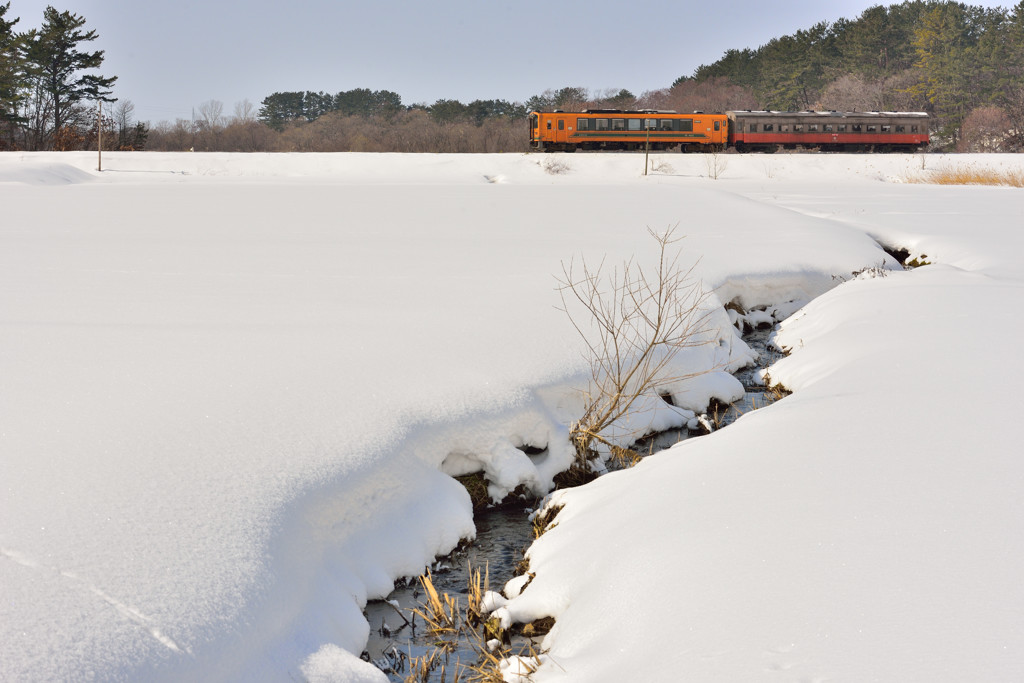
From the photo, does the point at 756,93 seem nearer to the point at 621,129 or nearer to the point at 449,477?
the point at 621,129

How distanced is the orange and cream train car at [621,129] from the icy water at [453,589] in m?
31.7

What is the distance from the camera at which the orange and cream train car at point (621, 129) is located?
36531 mm

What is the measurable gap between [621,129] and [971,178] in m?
14.7

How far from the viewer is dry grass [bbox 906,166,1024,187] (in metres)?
26.0

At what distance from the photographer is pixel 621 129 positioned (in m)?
37.1

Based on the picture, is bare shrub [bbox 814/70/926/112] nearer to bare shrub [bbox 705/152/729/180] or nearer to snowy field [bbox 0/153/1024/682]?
bare shrub [bbox 705/152/729/180]

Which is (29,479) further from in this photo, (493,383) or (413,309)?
(413,309)

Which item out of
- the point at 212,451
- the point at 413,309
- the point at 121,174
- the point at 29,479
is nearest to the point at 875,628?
the point at 212,451

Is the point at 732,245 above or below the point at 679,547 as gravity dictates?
above

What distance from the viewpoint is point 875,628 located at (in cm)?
268

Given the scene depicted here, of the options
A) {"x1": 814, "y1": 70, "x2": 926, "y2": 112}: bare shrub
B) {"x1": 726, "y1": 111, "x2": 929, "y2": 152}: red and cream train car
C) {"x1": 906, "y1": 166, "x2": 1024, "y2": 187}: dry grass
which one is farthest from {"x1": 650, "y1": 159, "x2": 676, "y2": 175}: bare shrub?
{"x1": 814, "y1": 70, "x2": 926, "y2": 112}: bare shrub

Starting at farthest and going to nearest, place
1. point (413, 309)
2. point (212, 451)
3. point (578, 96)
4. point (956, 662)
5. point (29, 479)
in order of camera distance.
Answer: point (578, 96) → point (413, 309) → point (212, 451) → point (29, 479) → point (956, 662)

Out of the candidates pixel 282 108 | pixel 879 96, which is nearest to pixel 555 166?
pixel 879 96

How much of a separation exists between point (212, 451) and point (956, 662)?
11.4 ft
